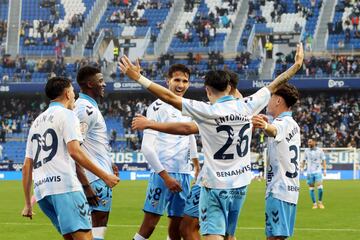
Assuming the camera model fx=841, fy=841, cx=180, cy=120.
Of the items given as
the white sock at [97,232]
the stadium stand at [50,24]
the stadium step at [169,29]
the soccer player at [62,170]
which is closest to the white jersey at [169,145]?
the white sock at [97,232]

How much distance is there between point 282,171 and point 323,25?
168ft

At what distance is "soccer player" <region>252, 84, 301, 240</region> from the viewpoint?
10.1m

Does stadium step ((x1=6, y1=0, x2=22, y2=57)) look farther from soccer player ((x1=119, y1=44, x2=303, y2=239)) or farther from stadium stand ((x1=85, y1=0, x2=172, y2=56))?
soccer player ((x1=119, y1=44, x2=303, y2=239))

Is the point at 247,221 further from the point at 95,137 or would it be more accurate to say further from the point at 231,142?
the point at 231,142

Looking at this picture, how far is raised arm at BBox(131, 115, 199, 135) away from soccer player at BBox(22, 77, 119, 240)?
24.3 inches

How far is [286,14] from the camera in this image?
61594mm

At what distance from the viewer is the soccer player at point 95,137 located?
1044 cm

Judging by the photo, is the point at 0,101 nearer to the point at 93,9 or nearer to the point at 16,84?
the point at 16,84

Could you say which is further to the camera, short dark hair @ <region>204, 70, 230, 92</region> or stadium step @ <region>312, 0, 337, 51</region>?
stadium step @ <region>312, 0, 337, 51</region>

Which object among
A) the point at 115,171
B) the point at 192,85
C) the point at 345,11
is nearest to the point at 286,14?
the point at 345,11

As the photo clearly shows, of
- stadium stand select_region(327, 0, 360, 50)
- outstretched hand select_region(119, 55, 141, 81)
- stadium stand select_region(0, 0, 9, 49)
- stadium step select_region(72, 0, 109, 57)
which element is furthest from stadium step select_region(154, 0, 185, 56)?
outstretched hand select_region(119, 55, 141, 81)

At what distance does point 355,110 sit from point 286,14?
1097cm

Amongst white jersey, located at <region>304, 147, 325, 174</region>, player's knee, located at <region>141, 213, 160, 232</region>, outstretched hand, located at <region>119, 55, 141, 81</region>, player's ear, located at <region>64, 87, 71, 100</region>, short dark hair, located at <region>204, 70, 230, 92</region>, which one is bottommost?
white jersey, located at <region>304, 147, 325, 174</region>

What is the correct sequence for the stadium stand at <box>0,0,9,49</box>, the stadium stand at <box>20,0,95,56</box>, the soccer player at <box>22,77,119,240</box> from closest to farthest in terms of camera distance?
the soccer player at <box>22,77,119,240</box> < the stadium stand at <box>20,0,95,56</box> < the stadium stand at <box>0,0,9,49</box>
